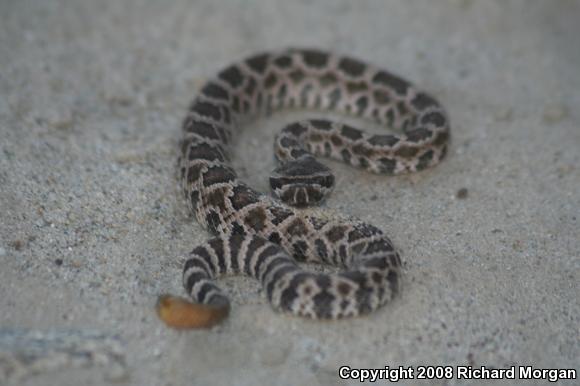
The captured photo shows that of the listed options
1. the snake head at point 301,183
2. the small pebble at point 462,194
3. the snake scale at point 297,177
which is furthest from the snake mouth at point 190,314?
the small pebble at point 462,194

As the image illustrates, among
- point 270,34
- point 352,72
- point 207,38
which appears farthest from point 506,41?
point 207,38

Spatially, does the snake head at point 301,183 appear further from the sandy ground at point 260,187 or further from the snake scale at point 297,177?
the sandy ground at point 260,187

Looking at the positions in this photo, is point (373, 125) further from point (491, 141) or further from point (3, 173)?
point (3, 173)

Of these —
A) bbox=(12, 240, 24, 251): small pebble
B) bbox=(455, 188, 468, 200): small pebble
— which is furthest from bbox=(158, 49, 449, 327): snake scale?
bbox=(12, 240, 24, 251): small pebble

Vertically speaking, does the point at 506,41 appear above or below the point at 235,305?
above

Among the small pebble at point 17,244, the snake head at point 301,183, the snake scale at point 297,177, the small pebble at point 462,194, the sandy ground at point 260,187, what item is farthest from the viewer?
the small pebble at point 462,194
